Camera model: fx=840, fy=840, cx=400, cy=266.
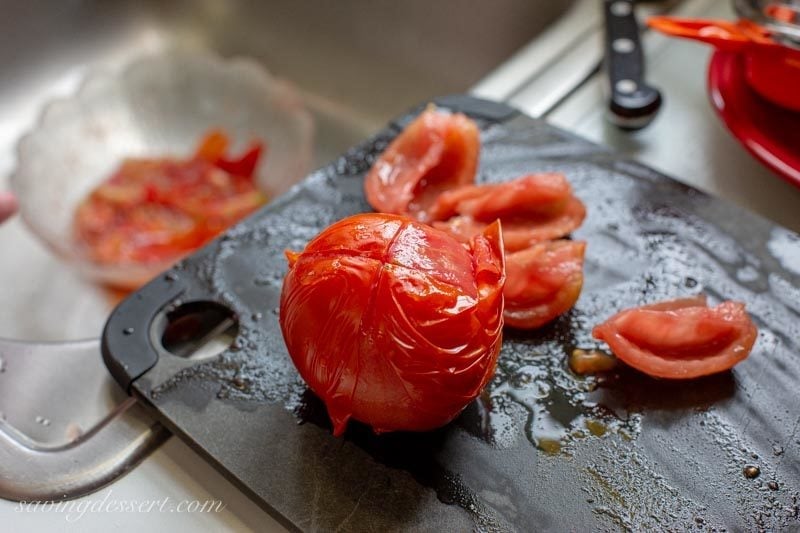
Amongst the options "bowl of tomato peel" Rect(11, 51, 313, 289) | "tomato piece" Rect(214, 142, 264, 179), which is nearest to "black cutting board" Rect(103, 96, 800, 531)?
"bowl of tomato peel" Rect(11, 51, 313, 289)

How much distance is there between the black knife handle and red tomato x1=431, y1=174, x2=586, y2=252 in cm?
26

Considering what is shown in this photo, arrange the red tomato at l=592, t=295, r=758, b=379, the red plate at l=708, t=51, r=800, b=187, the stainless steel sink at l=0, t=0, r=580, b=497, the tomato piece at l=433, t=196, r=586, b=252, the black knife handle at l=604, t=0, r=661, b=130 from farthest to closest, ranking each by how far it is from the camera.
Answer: the stainless steel sink at l=0, t=0, r=580, b=497 < the black knife handle at l=604, t=0, r=661, b=130 < the red plate at l=708, t=51, r=800, b=187 < the tomato piece at l=433, t=196, r=586, b=252 < the red tomato at l=592, t=295, r=758, b=379

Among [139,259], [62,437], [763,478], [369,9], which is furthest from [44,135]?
[763,478]

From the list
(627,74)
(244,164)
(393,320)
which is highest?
(393,320)

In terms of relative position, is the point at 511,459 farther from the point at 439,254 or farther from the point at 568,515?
the point at 439,254

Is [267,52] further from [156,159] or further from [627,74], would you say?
[627,74]

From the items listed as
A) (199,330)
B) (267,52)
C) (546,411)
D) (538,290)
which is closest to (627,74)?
(538,290)

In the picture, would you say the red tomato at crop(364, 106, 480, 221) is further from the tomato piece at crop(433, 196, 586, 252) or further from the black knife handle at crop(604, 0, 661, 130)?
the black knife handle at crop(604, 0, 661, 130)

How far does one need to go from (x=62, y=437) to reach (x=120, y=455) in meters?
0.08

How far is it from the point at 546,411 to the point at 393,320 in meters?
0.21

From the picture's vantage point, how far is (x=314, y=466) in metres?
0.80

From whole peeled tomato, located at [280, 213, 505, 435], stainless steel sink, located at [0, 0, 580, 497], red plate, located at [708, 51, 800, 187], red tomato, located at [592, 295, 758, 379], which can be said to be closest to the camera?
whole peeled tomato, located at [280, 213, 505, 435]

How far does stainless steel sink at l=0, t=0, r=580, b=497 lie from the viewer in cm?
138

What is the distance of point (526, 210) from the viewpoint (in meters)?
0.99
